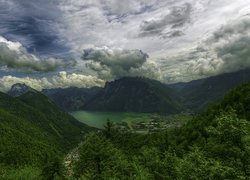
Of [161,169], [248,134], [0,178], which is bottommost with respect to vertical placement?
[0,178]

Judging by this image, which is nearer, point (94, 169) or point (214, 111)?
point (94, 169)

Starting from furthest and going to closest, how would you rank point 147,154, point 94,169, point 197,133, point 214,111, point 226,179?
point 214,111 < point 197,133 < point 147,154 < point 94,169 < point 226,179

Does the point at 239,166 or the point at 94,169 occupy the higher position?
the point at 239,166

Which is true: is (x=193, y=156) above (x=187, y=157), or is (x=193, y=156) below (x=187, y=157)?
above

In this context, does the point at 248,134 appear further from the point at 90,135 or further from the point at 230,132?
the point at 90,135

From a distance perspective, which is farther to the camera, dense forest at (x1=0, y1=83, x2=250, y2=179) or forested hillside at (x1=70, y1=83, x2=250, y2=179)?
dense forest at (x1=0, y1=83, x2=250, y2=179)

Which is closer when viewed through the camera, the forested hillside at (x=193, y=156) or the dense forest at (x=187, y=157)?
the forested hillside at (x=193, y=156)

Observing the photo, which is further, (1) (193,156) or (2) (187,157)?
(2) (187,157)

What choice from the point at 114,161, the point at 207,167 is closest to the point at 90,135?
the point at 114,161

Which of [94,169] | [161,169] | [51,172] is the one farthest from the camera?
[51,172]
